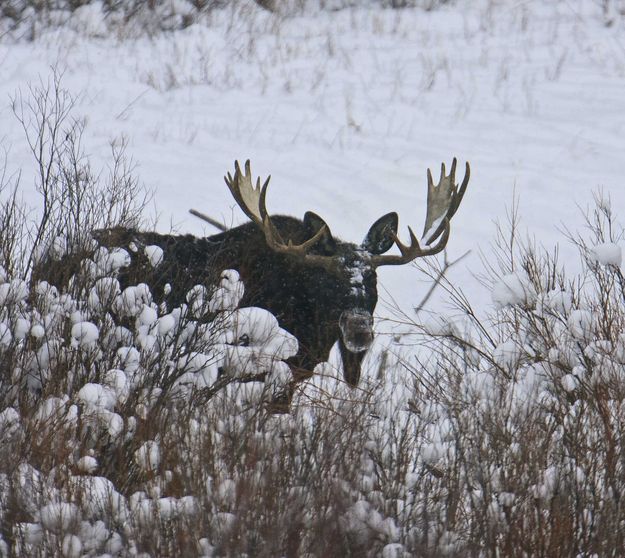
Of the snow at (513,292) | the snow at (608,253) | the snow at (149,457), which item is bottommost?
the snow at (149,457)

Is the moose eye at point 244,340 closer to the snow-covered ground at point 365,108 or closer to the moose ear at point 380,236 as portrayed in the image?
the moose ear at point 380,236

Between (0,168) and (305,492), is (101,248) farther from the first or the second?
(0,168)

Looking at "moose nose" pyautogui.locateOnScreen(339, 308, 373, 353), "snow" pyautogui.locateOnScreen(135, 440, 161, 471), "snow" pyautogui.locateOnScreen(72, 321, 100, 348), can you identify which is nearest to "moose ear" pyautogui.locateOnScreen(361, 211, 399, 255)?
"moose nose" pyautogui.locateOnScreen(339, 308, 373, 353)

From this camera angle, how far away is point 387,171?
1345 centimetres

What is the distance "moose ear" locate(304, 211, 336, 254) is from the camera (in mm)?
7527

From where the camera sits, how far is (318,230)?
7562 mm

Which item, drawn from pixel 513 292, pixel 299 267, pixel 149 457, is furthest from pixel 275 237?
pixel 149 457

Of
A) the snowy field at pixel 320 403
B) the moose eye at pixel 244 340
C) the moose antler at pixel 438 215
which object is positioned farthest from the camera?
the moose antler at pixel 438 215

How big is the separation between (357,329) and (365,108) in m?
8.50

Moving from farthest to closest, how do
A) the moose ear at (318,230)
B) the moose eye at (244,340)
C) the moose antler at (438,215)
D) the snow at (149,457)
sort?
1. the moose antler at (438,215)
2. the moose ear at (318,230)
3. the moose eye at (244,340)
4. the snow at (149,457)

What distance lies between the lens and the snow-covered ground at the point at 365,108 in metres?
12.6

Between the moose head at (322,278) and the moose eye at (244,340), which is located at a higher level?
the moose head at (322,278)

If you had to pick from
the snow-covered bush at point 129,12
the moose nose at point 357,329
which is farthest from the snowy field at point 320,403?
the snow-covered bush at point 129,12

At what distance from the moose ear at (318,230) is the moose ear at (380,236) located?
0.30m
